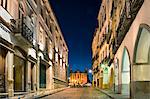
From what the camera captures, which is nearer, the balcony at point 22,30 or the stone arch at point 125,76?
the balcony at point 22,30

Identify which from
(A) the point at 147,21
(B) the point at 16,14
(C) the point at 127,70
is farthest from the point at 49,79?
(A) the point at 147,21

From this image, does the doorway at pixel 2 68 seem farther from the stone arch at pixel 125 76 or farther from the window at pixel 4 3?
the stone arch at pixel 125 76

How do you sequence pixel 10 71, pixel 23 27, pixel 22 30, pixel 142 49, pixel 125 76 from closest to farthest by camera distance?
pixel 142 49 → pixel 10 71 → pixel 22 30 → pixel 23 27 → pixel 125 76

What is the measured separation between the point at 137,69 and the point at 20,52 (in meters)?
9.40

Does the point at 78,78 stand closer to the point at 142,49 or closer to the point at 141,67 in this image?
the point at 141,67

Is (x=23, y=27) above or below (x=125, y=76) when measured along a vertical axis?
above

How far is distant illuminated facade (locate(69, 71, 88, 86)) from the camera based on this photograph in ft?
392

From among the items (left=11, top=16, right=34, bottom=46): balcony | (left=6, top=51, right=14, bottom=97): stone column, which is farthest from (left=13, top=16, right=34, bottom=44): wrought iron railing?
(left=6, top=51, right=14, bottom=97): stone column

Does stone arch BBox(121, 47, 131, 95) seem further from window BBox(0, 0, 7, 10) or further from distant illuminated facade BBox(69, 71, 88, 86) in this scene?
distant illuminated facade BBox(69, 71, 88, 86)

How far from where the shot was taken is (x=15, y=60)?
2247cm

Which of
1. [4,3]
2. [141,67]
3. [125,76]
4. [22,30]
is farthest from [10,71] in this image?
[125,76]

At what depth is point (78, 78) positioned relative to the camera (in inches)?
4739

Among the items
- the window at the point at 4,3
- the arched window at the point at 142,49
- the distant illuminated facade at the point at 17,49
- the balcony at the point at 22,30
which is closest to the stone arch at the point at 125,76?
the distant illuminated facade at the point at 17,49

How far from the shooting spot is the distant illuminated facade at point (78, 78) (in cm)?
11944
